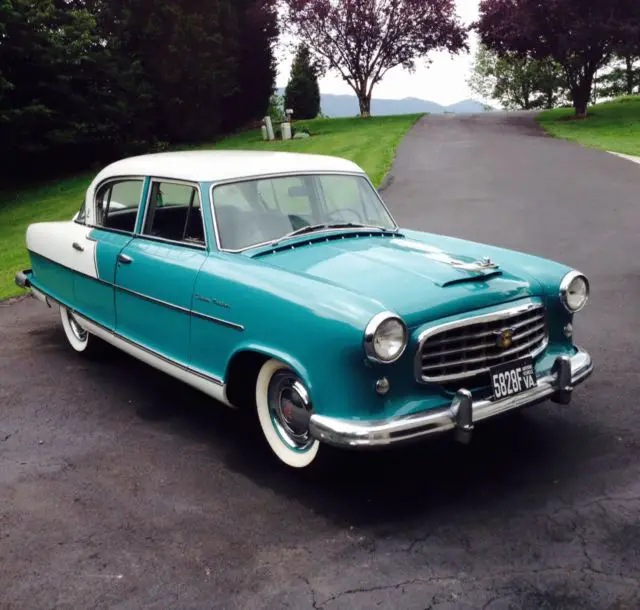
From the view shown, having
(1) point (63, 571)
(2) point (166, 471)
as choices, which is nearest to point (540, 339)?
(2) point (166, 471)

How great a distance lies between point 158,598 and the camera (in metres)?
2.87

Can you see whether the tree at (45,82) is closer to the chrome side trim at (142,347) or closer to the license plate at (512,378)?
the chrome side trim at (142,347)

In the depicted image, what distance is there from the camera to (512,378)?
3.61m

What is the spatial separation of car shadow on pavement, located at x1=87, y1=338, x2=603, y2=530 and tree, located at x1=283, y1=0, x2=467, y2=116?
28.6m

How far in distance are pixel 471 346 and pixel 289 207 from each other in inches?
64.2

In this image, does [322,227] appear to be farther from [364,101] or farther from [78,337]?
[364,101]

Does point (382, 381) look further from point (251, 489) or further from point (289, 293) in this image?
point (251, 489)

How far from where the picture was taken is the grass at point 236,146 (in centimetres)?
1243

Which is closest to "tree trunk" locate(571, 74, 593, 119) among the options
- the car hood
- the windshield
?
the windshield

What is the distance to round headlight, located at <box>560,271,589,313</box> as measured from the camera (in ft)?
13.4

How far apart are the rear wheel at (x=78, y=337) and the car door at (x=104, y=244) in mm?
410

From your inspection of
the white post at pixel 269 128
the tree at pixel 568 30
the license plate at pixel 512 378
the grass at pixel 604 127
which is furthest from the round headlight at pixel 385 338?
the tree at pixel 568 30

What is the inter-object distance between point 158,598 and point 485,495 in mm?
1694

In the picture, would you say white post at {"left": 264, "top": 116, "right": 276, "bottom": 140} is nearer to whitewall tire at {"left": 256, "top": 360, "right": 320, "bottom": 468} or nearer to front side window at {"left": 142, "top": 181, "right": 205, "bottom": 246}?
front side window at {"left": 142, "top": 181, "right": 205, "bottom": 246}
